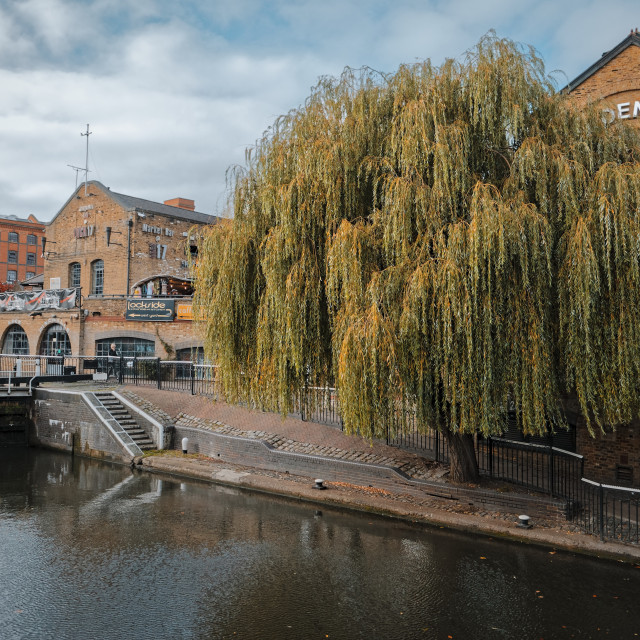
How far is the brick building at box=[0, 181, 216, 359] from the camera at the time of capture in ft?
87.6

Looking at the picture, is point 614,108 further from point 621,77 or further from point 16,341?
point 16,341

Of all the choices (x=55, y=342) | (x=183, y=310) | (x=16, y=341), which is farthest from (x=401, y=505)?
(x=16, y=341)

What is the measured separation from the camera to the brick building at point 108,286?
1051 inches

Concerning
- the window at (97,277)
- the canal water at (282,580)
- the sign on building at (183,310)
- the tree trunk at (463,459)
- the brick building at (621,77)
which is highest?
the brick building at (621,77)

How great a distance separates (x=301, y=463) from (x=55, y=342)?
68.7 ft

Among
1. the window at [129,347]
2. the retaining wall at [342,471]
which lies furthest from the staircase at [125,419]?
the window at [129,347]

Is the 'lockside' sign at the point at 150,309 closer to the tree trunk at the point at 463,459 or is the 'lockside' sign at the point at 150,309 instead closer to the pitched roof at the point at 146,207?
the pitched roof at the point at 146,207

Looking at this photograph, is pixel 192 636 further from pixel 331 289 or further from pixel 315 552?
pixel 331 289

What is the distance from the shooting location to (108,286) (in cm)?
3102

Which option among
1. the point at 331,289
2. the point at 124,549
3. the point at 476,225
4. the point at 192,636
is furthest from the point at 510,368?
the point at 124,549

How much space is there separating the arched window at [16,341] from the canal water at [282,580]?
22620 millimetres

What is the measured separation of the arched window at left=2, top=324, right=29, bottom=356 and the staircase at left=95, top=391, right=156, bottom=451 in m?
15.1

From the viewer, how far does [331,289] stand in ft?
33.6

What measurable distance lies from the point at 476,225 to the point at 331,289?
2683mm
